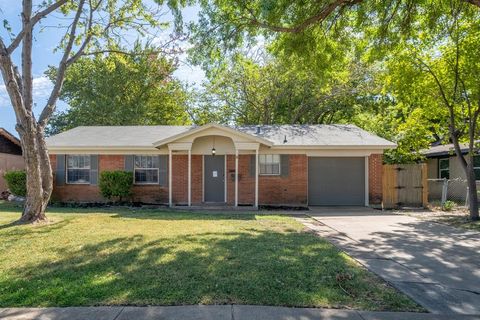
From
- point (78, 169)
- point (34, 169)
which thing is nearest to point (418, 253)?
point (34, 169)

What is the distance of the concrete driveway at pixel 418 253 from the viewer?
446 centimetres

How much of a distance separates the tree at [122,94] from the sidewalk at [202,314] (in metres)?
23.7

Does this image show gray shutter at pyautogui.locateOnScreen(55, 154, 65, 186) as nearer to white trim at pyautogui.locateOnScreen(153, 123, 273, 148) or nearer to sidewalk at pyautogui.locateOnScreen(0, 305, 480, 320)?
white trim at pyautogui.locateOnScreen(153, 123, 273, 148)

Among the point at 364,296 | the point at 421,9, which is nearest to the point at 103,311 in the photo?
the point at 364,296

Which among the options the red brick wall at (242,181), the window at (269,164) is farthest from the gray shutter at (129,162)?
the window at (269,164)

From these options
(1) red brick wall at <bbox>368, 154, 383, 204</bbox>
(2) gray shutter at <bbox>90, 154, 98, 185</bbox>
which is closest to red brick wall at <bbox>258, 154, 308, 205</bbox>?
(1) red brick wall at <bbox>368, 154, 383, 204</bbox>

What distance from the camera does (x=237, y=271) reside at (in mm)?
5176

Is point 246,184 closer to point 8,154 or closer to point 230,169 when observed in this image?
point 230,169

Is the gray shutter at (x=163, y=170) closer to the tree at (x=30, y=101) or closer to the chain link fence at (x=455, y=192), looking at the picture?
the tree at (x=30, y=101)

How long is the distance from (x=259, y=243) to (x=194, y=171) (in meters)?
8.19

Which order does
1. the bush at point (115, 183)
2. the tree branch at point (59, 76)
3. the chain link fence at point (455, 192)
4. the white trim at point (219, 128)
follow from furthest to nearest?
1. the chain link fence at point (455, 192)
2. the bush at point (115, 183)
3. the white trim at point (219, 128)
4. the tree branch at point (59, 76)

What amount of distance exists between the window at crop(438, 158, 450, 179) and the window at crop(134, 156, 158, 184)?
16.2 metres

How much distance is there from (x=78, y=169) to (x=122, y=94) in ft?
46.4

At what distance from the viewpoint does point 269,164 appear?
1498 cm
